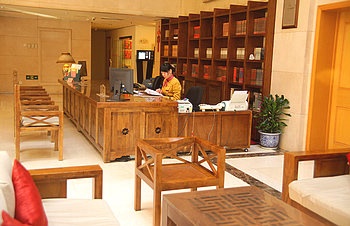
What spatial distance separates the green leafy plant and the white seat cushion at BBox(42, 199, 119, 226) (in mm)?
4275

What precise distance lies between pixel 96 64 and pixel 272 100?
13753 mm

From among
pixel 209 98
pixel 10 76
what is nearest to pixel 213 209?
pixel 209 98

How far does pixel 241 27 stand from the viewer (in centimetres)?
752

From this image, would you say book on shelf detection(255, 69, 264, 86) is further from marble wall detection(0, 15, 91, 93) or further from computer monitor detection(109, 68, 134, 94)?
marble wall detection(0, 15, 91, 93)

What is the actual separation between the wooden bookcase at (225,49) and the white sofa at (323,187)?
3428 millimetres

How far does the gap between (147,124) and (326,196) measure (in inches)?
117

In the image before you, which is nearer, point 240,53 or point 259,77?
point 259,77

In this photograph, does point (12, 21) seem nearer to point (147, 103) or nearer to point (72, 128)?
point (72, 128)

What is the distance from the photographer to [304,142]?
6211mm

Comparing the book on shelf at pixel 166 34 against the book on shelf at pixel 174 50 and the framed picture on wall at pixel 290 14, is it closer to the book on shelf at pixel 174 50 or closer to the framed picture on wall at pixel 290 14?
the book on shelf at pixel 174 50

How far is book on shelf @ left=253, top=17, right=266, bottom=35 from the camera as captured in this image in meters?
6.89

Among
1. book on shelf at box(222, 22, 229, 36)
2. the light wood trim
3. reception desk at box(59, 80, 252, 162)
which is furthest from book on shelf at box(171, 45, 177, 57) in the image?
the light wood trim

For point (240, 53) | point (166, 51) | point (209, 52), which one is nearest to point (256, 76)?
point (240, 53)

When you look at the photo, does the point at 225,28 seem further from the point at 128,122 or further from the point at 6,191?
the point at 6,191
